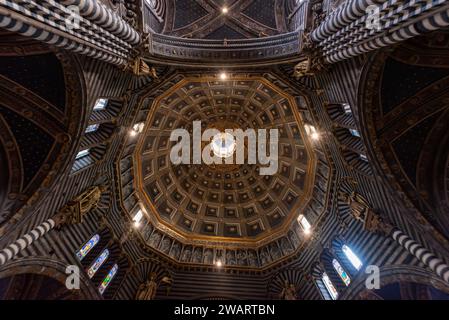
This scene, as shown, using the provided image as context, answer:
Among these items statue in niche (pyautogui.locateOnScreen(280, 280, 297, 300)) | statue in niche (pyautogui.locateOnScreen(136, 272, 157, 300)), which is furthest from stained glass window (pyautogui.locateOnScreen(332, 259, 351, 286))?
statue in niche (pyautogui.locateOnScreen(136, 272, 157, 300))

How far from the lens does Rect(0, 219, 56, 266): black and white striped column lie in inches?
346

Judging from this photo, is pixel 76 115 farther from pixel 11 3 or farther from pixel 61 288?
pixel 61 288

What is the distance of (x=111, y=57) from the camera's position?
10.9 metres

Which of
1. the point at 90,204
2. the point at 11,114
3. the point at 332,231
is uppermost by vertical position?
the point at 11,114

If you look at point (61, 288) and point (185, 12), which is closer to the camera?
point (61, 288)

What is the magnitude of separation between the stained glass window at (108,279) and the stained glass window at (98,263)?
2.84 ft

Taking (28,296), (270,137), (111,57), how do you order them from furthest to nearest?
(270,137) < (28,296) < (111,57)

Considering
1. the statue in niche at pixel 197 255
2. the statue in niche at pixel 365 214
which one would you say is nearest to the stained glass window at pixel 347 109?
the statue in niche at pixel 365 214

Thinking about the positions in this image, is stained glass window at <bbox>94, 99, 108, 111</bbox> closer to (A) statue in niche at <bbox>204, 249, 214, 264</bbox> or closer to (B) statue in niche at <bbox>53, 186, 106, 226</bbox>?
(B) statue in niche at <bbox>53, 186, 106, 226</bbox>

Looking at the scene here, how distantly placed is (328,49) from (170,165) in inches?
666

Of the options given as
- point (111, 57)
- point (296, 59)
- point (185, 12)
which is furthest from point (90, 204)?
point (185, 12)

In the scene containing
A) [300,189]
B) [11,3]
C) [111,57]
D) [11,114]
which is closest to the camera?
[11,3]

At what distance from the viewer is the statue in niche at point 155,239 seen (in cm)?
1878

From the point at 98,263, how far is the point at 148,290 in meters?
3.93
